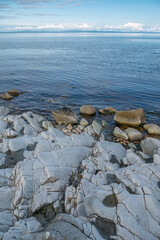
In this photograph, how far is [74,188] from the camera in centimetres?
823

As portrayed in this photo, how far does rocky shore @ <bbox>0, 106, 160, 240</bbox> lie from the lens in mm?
6344

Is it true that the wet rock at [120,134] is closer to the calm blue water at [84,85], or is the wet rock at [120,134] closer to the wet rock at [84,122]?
the wet rock at [84,122]

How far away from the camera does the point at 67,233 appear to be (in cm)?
579

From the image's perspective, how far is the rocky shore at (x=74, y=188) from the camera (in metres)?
6.34

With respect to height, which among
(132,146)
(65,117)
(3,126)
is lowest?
(132,146)

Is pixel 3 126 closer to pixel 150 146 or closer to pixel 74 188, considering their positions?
pixel 74 188

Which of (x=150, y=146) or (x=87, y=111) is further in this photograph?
(x=87, y=111)

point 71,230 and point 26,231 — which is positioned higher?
point 71,230

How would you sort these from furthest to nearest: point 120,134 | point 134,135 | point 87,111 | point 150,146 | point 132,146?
point 87,111, point 120,134, point 134,135, point 132,146, point 150,146

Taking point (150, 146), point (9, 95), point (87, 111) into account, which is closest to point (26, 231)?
point (150, 146)

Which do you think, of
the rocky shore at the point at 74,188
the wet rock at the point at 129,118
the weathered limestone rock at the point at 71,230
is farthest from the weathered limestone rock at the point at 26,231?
the wet rock at the point at 129,118

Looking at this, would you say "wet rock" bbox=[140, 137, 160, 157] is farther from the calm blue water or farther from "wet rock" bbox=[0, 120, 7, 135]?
"wet rock" bbox=[0, 120, 7, 135]

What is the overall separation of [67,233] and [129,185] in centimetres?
333

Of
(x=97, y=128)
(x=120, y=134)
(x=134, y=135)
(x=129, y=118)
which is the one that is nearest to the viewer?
(x=134, y=135)
